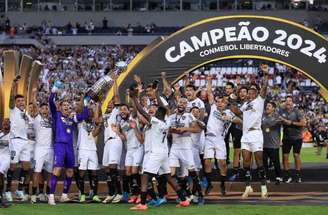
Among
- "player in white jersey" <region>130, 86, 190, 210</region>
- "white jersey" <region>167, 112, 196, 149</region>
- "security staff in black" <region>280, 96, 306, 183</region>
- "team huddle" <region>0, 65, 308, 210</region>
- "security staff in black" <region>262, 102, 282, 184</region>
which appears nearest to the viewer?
"player in white jersey" <region>130, 86, 190, 210</region>

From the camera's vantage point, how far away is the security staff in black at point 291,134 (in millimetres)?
16359

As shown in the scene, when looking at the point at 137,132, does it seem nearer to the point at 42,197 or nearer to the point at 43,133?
the point at 43,133

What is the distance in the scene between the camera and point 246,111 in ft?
49.3

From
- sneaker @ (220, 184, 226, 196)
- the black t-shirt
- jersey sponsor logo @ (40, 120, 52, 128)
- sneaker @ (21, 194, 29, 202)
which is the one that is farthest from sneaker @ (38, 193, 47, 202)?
the black t-shirt

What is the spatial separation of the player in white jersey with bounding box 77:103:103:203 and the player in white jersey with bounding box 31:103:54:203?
0.60 m

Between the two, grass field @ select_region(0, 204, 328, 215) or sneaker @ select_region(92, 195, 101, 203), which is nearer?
grass field @ select_region(0, 204, 328, 215)

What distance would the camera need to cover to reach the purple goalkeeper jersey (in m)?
14.5

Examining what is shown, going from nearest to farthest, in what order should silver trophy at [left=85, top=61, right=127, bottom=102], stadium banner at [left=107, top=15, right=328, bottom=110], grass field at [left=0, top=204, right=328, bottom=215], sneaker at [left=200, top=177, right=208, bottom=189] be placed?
grass field at [left=0, top=204, right=328, bottom=215] < sneaker at [left=200, top=177, right=208, bottom=189] < silver trophy at [left=85, top=61, right=127, bottom=102] < stadium banner at [left=107, top=15, right=328, bottom=110]

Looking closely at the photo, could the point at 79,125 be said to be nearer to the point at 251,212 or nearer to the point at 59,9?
the point at 251,212

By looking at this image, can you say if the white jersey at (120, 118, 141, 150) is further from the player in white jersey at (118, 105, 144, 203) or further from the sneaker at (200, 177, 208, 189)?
the sneaker at (200, 177, 208, 189)

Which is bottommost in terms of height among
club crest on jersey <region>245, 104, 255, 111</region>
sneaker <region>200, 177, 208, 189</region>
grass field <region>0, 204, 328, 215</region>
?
grass field <region>0, 204, 328, 215</region>

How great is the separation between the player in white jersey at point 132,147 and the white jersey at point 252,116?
7.26 feet

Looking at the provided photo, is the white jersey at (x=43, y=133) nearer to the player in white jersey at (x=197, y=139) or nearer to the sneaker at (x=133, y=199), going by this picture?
the sneaker at (x=133, y=199)

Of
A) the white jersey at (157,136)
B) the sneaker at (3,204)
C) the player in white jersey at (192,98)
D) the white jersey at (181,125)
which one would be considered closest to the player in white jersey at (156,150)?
Result: the white jersey at (157,136)
